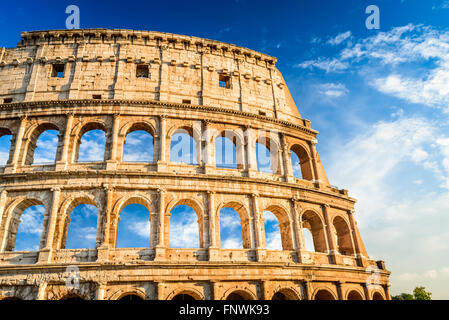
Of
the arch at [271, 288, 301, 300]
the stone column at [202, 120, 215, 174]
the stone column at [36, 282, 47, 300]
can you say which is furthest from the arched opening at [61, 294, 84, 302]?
the arch at [271, 288, 301, 300]

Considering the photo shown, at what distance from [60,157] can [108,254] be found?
18.7 ft

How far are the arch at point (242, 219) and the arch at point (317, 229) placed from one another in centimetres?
334

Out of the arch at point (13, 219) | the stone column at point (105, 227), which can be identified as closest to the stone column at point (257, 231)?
the stone column at point (105, 227)

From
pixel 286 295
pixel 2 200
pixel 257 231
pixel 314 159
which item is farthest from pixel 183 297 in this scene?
pixel 314 159

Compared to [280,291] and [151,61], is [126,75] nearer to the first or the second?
[151,61]

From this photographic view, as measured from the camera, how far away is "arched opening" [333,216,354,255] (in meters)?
19.2

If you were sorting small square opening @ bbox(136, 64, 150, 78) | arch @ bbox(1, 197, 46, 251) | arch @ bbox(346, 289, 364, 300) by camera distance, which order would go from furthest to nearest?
1. small square opening @ bbox(136, 64, 150, 78)
2. arch @ bbox(346, 289, 364, 300)
3. arch @ bbox(1, 197, 46, 251)

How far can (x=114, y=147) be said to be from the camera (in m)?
16.6

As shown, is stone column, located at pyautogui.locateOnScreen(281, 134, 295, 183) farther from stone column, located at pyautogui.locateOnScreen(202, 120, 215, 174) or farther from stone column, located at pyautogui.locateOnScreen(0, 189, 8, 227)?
stone column, located at pyautogui.locateOnScreen(0, 189, 8, 227)

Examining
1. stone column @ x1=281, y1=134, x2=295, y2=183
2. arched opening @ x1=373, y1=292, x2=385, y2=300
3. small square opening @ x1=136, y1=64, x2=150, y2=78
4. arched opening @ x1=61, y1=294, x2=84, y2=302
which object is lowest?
arched opening @ x1=373, y1=292, x2=385, y2=300

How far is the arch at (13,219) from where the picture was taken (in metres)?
14.9

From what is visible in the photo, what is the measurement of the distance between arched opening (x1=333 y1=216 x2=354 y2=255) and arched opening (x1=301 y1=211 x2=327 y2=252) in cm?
184

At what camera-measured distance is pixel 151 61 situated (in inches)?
766
